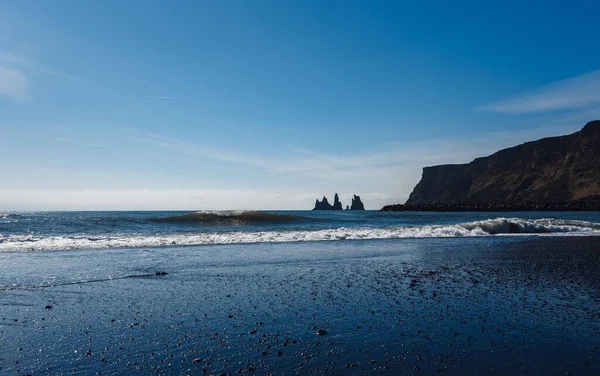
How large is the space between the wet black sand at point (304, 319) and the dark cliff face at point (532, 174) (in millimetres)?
132187

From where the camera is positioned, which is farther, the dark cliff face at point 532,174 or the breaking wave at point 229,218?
the dark cliff face at point 532,174

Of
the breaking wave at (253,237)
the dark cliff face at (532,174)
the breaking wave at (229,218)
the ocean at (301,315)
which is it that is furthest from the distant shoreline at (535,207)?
the ocean at (301,315)

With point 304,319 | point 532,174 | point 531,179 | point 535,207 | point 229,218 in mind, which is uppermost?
point 532,174

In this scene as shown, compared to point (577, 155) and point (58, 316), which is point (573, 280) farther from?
point (577, 155)

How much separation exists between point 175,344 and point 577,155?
152890mm

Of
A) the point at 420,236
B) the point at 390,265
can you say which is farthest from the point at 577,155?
the point at 390,265

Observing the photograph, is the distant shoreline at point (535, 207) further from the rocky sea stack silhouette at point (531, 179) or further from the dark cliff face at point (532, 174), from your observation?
the dark cliff face at point (532, 174)

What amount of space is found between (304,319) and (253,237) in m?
19.6

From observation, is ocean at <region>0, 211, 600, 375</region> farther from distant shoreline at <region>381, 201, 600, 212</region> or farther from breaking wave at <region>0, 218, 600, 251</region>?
distant shoreline at <region>381, 201, 600, 212</region>

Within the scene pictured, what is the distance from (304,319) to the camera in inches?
307

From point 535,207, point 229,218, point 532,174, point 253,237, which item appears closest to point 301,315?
point 253,237

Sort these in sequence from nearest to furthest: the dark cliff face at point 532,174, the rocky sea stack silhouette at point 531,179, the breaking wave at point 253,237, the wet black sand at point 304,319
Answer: the wet black sand at point 304,319 < the breaking wave at point 253,237 < the rocky sea stack silhouette at point 531,179 < the dark cliff face at point 532,174

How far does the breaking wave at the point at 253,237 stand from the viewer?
23.0m

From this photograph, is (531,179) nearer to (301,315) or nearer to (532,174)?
(532,174)
